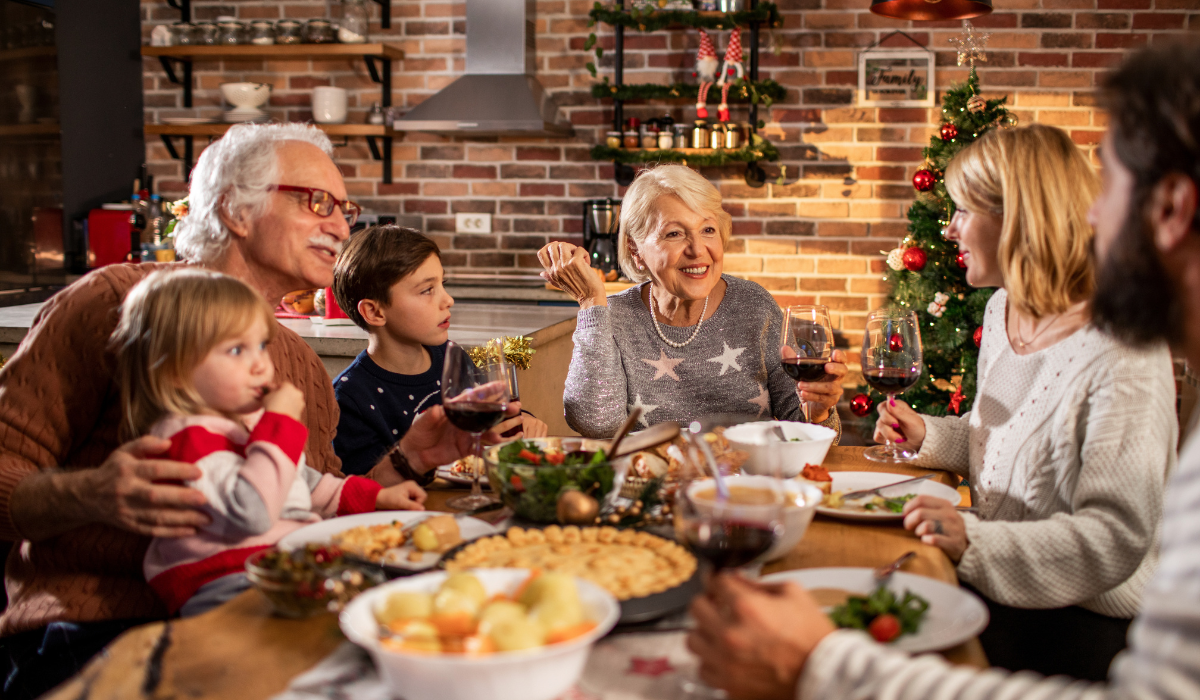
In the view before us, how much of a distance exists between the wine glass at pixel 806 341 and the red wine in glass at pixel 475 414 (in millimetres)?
593

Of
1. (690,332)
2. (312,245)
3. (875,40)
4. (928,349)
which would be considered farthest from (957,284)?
(312,245)

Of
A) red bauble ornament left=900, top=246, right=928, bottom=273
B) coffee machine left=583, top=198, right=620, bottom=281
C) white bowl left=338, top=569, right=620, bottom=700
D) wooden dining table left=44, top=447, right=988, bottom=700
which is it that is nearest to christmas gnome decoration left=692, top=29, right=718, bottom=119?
coffee machine left=583, top=198, right=620, bottom=281

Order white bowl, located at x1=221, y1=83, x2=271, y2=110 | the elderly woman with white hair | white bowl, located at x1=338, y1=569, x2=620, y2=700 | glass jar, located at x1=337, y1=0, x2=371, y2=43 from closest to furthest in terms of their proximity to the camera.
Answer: white bowl, located at x1=338, y1=569, x2=620, y2=700 → the elderly woman with white hair → glass jar, located at x1=337, y1=0, x2=371, y2=43 → white bowl, located at x1=221, y1=83, x2=271, y2=110

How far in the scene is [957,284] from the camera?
141 inches

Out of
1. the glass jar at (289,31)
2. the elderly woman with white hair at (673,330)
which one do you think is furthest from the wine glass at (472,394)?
the glass jar at (289,31)

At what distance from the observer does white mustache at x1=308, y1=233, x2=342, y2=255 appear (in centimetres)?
165

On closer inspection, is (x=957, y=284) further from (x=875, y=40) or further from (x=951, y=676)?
(x=951, y=676)

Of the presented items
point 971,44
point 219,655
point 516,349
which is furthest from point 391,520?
point 971,44

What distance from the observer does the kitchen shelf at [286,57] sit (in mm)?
4434

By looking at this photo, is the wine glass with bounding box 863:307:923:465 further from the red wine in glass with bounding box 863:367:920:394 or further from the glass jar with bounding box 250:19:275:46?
the glass jar with bounding box 250:19:275:46

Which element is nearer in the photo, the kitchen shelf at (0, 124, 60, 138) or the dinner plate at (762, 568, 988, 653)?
the dinner plate at (762, 568, 988, 653)

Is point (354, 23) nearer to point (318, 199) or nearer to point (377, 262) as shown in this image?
point (377, 262)

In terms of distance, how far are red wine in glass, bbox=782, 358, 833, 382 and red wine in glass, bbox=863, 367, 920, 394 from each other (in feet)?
0.32

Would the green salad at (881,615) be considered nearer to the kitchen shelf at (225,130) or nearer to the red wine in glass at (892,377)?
the red wine in glass at (892,377)
